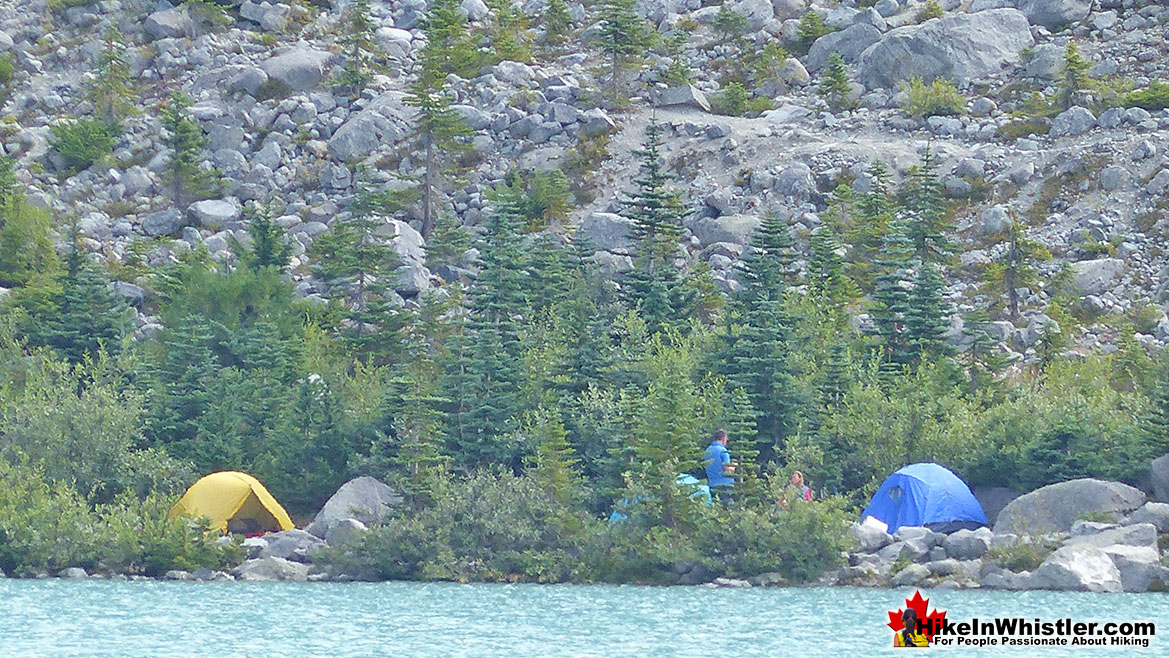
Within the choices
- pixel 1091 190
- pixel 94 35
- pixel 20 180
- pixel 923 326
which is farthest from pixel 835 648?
pixel 94 35

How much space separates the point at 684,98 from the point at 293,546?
3122 centimetres

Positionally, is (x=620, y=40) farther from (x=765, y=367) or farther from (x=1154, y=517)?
(x=1154, y=517)

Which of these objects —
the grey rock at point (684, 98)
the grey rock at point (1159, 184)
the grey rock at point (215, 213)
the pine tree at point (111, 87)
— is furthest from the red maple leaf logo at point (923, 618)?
the pine tree at point (111, 87)

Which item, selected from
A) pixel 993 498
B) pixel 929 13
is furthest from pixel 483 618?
pixel 929 13

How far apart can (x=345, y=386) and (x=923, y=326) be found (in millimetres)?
14240

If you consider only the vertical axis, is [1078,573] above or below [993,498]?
below

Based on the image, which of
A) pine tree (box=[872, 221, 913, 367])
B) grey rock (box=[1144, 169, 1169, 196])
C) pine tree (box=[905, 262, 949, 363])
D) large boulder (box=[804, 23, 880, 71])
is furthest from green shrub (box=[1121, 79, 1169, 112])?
pine tree (box=[905, 262, 949, 363])

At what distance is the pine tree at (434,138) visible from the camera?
56.6m

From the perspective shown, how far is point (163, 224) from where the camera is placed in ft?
189

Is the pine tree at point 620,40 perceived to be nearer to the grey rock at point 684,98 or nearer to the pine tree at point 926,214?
the grey rock at point 684,98

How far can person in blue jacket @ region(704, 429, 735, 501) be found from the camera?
32.4m

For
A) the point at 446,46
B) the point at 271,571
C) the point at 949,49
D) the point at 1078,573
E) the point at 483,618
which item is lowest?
the point at 483,618

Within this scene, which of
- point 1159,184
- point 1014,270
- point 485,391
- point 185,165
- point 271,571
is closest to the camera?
point 271,571

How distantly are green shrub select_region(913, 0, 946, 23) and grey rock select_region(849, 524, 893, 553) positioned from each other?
116 ft
